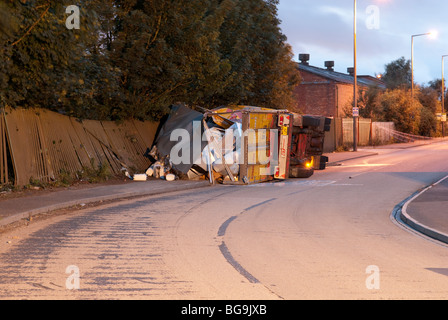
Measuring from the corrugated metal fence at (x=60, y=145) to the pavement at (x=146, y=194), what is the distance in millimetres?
1166

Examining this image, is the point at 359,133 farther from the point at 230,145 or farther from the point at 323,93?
the point at 230,145

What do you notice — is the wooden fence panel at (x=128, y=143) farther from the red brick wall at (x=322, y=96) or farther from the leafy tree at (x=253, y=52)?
the red brick wall at (x=322, y=96)

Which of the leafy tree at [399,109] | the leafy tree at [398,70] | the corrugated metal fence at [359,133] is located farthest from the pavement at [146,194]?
the leafy tree at [398,70]

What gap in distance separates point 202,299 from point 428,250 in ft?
14.2

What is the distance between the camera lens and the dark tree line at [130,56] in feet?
37.9

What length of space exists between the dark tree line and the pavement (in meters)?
2.62

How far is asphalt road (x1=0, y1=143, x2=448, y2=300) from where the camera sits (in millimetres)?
6258

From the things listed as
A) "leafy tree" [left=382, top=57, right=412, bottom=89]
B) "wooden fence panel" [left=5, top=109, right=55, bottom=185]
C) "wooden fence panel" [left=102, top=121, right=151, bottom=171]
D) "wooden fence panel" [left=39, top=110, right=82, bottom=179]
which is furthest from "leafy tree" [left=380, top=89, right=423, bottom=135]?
"wooden fence panel" [left=5, top=109, right=55, bottom=185]

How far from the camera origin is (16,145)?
1507cm

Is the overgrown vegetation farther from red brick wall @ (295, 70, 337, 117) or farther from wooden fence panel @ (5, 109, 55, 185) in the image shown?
wooden fence panel @ (5, 109, 55, 185)

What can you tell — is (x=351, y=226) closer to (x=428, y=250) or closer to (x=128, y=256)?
(x=428, y=250)

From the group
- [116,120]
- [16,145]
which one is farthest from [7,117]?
[116,120]

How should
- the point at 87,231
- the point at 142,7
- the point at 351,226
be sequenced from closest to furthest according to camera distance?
the point at 87,231, the point at 351,226, the point at 142,7

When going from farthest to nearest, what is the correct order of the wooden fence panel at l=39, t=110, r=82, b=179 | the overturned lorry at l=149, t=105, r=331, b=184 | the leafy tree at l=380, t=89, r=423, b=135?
the leafy tree at l=380, t=89, r=423, b=135 < the overturned lorry at l=149, t=105, r=331, b=184 < the wooden fence panel at l=39, t=110, r=82, b=179
